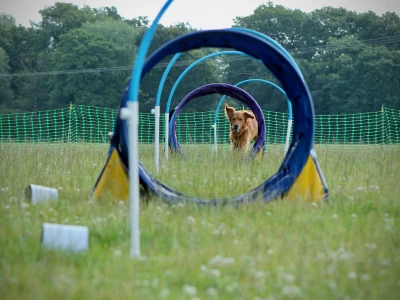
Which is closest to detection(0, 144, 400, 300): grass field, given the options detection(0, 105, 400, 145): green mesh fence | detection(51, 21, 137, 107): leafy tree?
detection(0, 105, 400, 145): green mesh fence

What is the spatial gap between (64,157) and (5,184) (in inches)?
125

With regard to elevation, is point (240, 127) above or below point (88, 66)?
below

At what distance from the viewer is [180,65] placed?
42688 millimetres

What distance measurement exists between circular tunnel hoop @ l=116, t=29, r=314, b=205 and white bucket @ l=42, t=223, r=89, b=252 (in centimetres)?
148

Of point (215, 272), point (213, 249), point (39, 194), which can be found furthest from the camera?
point (39, 194)

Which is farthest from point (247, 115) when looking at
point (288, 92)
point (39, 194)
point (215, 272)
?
point (215, 272)

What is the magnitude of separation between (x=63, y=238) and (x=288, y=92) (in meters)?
3.06

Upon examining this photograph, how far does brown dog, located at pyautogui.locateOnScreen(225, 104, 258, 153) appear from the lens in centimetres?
1177

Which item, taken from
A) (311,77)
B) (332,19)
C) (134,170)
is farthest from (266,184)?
(332,19)

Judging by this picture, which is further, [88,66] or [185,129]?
[88,66]

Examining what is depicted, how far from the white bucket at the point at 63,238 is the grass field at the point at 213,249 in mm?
82

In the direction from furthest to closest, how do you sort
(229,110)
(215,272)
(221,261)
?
1. (229,110)
2. (221,261)
3. (215,272)

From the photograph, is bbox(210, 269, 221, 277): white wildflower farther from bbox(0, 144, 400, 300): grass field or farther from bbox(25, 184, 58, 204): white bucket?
bbox(25, 184, 58, 204): white bucket

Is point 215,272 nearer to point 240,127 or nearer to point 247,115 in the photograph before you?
point 247,115
